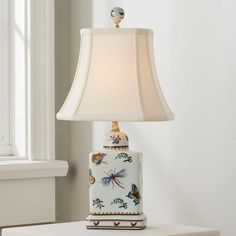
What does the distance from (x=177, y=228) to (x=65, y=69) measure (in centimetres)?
117

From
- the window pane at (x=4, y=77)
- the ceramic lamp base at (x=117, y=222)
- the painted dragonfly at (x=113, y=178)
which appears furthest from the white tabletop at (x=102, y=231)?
the window pane at (x=4, y=77)

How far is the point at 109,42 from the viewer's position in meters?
2.21

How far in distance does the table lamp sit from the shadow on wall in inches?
35.1

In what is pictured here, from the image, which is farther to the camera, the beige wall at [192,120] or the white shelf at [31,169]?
the white shelf at [31,169]

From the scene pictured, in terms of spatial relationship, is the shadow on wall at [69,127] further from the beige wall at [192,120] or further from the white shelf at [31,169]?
the beige wall at [192,120]

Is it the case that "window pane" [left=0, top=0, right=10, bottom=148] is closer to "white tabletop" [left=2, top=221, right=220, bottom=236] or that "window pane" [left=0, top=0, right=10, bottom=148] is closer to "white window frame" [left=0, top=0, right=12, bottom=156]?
"white window frame" [left=0, top=0, right=12, bottom=156]

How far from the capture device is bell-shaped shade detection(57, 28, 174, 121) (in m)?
2.17

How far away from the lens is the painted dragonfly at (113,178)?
2281 millimetres

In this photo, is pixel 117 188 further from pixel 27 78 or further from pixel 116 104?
pixel 27 78

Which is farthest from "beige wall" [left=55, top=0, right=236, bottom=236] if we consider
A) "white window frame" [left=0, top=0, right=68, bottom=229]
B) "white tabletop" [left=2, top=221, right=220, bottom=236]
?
"white window frame" [left=0, top=0, right=68, bottom=229]

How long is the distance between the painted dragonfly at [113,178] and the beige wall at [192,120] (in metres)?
0.39

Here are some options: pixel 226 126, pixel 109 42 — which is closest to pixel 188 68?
pixel 226 126

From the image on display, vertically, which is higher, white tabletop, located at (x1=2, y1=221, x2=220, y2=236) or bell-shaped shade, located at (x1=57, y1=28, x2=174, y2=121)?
bell-shaped shade, located at (x1=57, y1=28, x2=174, y2=121)

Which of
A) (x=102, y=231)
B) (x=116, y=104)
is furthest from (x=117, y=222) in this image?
(x=116, y=104)
